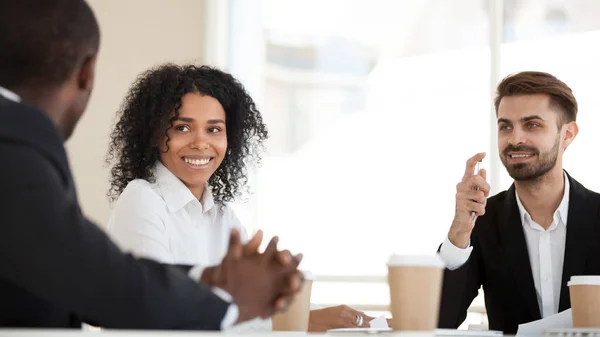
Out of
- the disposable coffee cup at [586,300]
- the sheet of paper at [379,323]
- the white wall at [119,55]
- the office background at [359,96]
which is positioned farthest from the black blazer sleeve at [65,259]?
the white wall at [119,55]

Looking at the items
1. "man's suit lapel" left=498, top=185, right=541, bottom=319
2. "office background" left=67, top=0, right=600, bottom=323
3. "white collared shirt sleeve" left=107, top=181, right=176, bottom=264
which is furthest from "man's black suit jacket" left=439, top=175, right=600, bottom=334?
"office background" left=67, top=0, right=600, bottom=323

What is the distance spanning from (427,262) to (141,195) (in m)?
1.13

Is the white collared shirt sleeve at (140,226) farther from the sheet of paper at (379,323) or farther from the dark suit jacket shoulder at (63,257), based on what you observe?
the dark suit jacket shoulder at (63,257)

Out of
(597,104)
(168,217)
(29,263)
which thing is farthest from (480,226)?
(29,263)

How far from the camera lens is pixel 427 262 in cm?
129

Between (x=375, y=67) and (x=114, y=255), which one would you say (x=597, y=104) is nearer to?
(x=375, y=67)

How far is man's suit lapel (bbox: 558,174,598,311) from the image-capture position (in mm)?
2656

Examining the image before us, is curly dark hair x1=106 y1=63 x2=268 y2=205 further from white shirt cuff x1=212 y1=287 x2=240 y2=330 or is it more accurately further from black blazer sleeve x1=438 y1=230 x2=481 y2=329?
white shirt cuff x1=212 y1=287 x2=240 y2=330

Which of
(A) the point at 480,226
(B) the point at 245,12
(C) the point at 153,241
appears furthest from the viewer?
(B) the point at 245,12

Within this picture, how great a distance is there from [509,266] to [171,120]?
1.17 meters

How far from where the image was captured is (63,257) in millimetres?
977

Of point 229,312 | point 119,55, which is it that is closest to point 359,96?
point 119,55

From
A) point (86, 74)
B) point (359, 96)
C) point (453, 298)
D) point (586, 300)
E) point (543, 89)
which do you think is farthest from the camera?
point (359, 96)

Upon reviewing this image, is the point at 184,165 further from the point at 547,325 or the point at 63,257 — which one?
the point at 63,257
